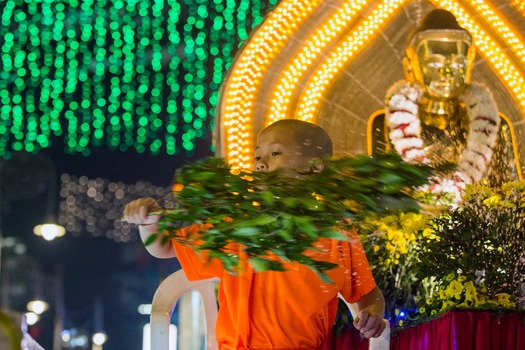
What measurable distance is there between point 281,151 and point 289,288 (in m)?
0.49

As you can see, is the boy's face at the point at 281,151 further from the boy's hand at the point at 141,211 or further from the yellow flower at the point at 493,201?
the yellow flower at the point at 493,201

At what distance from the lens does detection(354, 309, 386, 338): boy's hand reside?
160 inches

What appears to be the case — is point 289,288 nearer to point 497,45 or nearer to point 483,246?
point 483,246

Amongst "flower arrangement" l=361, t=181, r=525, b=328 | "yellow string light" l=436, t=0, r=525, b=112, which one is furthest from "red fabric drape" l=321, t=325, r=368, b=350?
"yellow string light" l=436, t=0, r=525, b=112

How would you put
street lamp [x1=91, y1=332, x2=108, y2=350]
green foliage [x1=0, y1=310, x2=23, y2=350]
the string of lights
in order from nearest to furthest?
green foliage [x1=0, y1=310, x2=23, y2=350] → the string of lights → street lamp [x1=91, y1=332, x2=108, y2=350]

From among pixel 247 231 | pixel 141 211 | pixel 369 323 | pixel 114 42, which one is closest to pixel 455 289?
pixel 369 323

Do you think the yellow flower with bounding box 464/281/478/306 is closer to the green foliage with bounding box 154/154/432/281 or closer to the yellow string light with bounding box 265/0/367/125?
the green foliage with bounding box 154/154/432/281

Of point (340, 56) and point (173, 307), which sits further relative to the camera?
point (340, 56)

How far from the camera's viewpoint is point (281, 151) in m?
4.19

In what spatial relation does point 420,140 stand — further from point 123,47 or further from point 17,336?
point 17,336

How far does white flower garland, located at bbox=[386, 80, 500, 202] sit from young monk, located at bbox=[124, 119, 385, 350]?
3445 millimetres

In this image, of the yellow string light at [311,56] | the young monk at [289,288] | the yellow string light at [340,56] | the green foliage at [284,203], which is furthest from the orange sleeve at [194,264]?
the yellow string light at [340,56]

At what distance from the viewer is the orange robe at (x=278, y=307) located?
158 inches

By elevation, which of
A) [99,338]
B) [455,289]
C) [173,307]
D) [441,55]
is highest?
[441,55]
